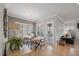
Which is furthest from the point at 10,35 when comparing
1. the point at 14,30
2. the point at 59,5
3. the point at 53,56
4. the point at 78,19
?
the point at 78,19

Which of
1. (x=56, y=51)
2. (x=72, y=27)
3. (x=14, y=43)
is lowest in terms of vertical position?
(x=56, y=51)

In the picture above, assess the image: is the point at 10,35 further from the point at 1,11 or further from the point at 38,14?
the point at 38,14

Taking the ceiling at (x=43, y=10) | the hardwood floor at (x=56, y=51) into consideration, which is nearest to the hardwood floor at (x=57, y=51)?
the hardwood floor at (x=56, y=51)

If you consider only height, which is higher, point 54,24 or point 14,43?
point 54,24

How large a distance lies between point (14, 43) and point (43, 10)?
81 centimetres

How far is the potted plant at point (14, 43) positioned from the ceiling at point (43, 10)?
16.5 inches

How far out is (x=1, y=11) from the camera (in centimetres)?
217

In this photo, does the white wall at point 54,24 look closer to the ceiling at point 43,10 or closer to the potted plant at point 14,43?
the ceiling at point 43,10

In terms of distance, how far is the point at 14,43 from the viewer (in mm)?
2230

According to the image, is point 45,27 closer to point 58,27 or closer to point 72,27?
point 58,27

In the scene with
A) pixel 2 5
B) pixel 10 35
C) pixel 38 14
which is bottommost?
pixel 10 35

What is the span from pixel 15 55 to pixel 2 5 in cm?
95

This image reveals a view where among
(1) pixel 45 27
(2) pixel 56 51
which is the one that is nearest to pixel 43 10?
(1) pixel 45 27

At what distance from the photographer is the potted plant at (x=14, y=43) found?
2219 millimetres
